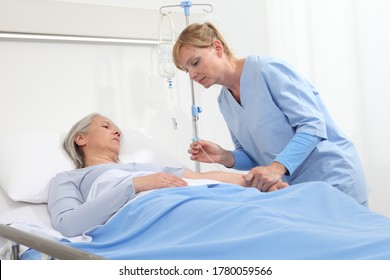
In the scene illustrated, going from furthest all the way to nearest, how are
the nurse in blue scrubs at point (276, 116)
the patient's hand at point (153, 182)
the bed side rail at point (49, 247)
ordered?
the nurse in blue scrubs at point (276, 116)
the patient's hand at point (153, 182)
the bed side rail at point (49, 247)

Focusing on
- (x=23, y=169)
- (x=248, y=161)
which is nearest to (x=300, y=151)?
(x=248, y=161)

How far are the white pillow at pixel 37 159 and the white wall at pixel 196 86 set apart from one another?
0.32m

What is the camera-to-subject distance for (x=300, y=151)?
201 centimetres

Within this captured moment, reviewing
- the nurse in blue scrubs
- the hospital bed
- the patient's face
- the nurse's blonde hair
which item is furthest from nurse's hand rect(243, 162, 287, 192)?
the patient's face

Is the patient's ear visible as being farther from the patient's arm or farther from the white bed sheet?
the patient's arm

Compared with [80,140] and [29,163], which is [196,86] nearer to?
[80,140]

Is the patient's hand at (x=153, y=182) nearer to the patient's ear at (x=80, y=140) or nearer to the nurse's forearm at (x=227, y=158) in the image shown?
the nurse's forearm at (x=227, y=158)

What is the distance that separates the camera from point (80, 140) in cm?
257

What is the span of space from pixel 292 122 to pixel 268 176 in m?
0.30

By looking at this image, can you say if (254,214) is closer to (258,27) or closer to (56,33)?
(56,33)

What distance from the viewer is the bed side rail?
94 centimetres

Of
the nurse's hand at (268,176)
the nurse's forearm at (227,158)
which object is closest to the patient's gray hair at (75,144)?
the nurse's forearm at (227,158)

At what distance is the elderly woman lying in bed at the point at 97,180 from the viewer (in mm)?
1841
